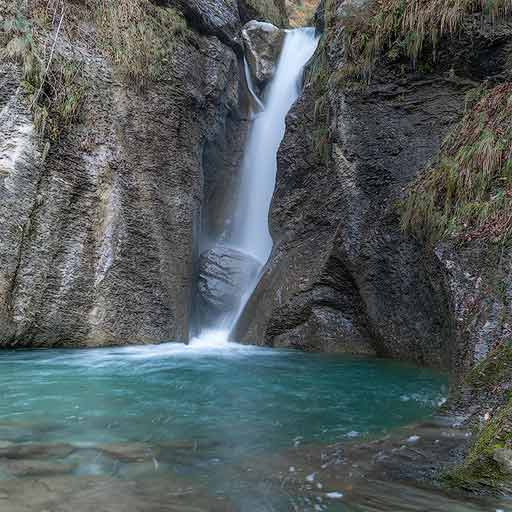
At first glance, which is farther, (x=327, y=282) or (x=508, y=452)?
(x=327, y=282)

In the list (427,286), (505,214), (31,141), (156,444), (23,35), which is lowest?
(156,444)

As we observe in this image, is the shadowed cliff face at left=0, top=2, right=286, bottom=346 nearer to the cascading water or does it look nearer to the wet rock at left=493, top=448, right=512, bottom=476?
the cascading water

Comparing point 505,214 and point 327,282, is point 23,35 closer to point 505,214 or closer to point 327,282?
point 327,282

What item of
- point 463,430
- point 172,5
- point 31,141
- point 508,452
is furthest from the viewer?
point 172,5

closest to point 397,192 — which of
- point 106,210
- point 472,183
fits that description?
point 472,183

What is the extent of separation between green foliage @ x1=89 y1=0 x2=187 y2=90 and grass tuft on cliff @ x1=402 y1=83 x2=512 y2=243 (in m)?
5.03

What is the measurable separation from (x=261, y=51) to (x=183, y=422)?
10138mm

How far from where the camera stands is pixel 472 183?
16.8 feet

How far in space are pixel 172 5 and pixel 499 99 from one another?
6.45 metres

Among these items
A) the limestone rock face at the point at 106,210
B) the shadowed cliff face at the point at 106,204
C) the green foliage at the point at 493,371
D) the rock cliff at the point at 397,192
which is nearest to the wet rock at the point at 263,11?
the shadowed cliff face at the point at 106,204

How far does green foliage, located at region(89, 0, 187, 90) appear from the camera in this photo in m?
8.21

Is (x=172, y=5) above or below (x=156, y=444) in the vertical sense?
above

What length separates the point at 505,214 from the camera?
175 inches

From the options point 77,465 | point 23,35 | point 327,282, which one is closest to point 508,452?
point 77,465
